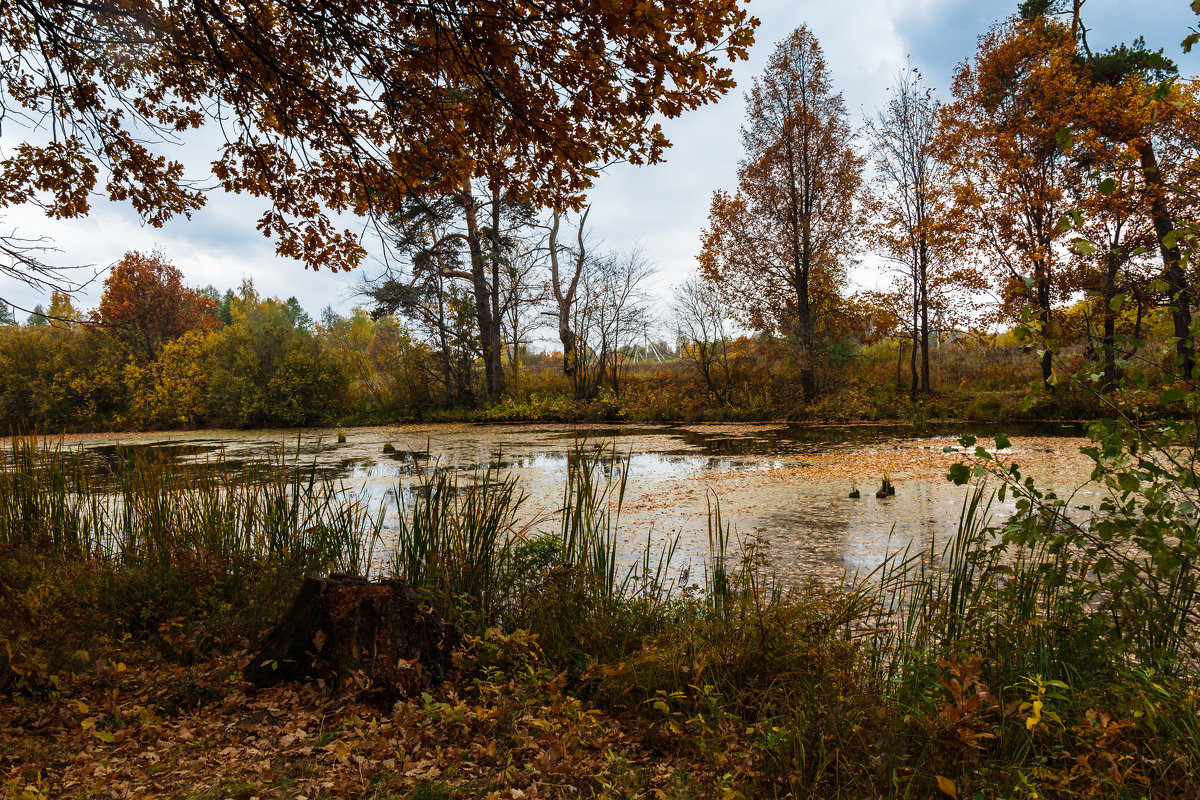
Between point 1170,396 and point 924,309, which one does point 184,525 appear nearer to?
point 1170,396

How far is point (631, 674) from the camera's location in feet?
8.77

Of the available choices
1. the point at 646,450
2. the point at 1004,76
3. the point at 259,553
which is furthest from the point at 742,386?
the point at 259,553

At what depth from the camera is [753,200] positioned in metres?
18.3

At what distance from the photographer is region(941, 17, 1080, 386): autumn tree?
43.2ft

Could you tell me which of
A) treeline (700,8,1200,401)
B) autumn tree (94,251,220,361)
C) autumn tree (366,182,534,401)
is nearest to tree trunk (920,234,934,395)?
treeline (700,8,1200,401)

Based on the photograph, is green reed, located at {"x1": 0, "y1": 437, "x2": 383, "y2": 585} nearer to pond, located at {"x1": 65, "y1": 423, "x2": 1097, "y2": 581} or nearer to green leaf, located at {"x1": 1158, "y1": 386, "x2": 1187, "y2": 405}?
pond, located at {"x1": 65, "y1": 423, "x2": 1097, "y2": 581}

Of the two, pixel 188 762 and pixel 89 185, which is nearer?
pixel 188 762

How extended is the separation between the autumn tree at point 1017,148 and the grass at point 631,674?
13153 mm

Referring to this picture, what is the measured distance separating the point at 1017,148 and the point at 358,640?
1686cm

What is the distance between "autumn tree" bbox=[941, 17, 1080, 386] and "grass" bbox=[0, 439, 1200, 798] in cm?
1315

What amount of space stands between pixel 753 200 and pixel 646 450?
404 inches

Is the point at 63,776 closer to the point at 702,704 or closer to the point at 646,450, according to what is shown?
the point at 702,704

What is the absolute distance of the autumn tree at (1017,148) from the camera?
43.2 ft

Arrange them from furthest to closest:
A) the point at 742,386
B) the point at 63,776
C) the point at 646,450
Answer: the point at 742,386, the point at 646,450, the point at 63,776
